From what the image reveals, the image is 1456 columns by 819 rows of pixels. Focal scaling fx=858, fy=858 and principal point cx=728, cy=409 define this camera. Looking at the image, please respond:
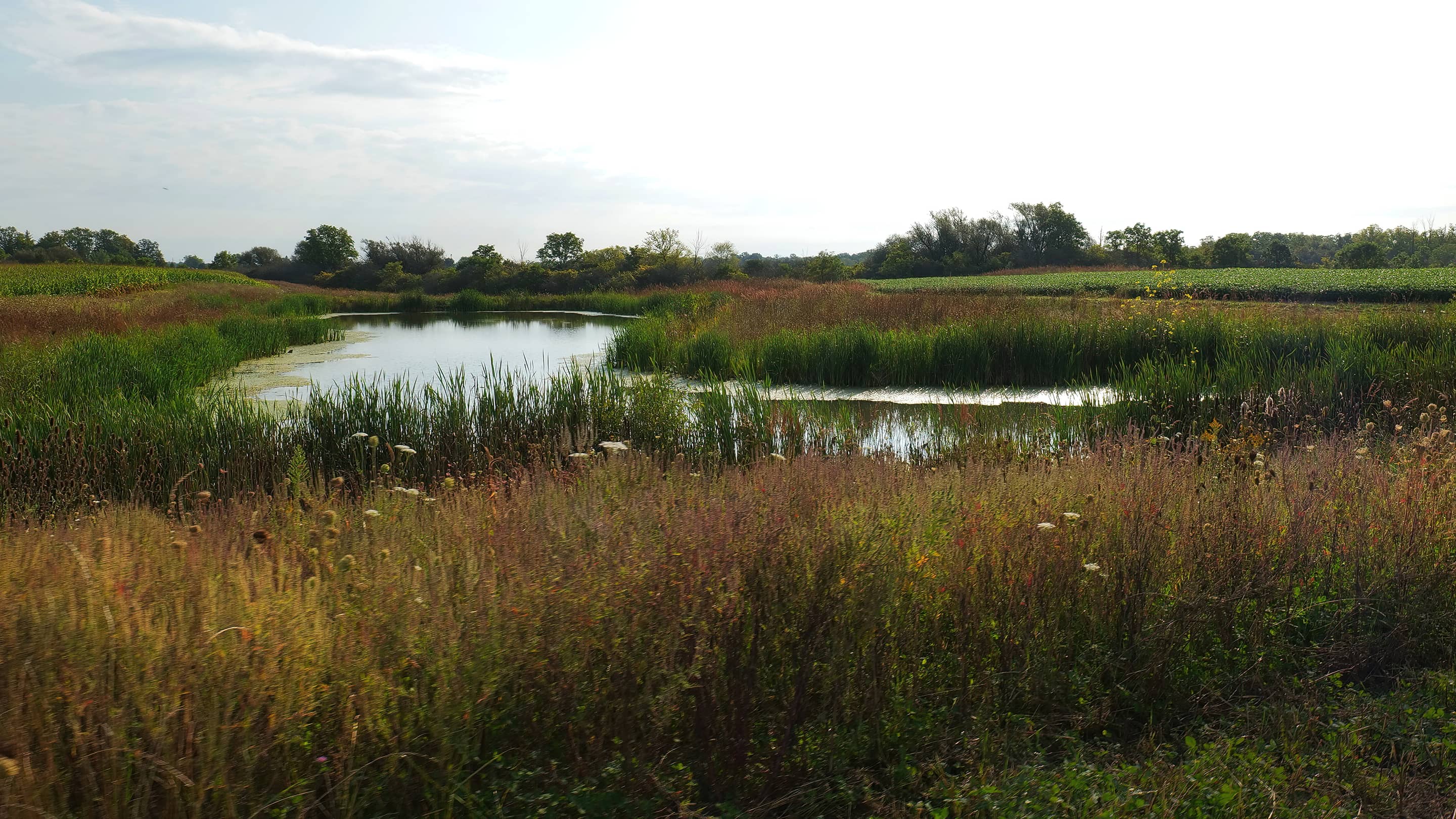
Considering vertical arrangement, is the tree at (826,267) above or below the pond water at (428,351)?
above

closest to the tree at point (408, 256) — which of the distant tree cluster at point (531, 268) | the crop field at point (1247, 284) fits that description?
the distant tree cluster at point (531, 268)

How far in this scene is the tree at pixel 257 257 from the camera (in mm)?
76688

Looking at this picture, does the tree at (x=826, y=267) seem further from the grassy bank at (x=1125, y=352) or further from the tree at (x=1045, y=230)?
the grassy bank at (x=1125, y=352)

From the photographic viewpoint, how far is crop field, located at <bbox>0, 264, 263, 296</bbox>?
32.4 m

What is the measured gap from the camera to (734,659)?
9.11 ft

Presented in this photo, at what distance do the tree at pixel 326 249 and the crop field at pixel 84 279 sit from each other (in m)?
16.2

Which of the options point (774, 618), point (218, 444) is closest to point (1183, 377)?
point (774, 618)

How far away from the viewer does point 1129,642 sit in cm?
344

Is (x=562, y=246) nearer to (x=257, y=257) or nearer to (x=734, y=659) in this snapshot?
(x=257, y=257)

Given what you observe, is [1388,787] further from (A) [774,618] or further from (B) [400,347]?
(B) [400,347]

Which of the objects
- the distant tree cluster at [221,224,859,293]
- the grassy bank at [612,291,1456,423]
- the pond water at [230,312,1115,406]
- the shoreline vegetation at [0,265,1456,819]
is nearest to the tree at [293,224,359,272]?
the distant tree cluster at [221,224,859,293]

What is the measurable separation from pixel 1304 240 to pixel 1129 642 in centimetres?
11843

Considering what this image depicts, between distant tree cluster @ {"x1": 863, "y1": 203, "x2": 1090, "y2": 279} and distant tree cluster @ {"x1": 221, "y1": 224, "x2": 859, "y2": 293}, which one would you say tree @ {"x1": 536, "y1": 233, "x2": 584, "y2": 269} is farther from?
distant tree cluster @ {"x1": 863, "y1": 203, "x2": 1090, "y2": 279}

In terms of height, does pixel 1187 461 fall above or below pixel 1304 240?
below
